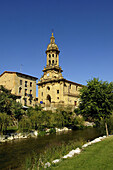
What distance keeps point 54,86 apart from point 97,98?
36.3m

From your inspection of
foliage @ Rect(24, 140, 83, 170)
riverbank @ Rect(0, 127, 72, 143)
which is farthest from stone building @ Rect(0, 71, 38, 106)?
foliage @ Rect(24, 140, 83, 170)

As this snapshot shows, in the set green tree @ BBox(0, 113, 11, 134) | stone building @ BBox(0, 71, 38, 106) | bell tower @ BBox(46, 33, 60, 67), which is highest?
bell tower @ BBox(46, 33, 60, 67)

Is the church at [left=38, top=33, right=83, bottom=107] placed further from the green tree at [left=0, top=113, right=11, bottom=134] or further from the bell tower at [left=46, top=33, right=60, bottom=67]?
the green tree at [left=0, top=113, right=11, bottom=134]

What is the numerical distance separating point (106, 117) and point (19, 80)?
115 feet

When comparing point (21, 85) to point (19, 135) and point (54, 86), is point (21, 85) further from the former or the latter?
point (19, 135)

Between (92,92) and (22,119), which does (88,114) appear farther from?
(22,119)

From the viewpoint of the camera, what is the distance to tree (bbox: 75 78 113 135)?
2236 cm

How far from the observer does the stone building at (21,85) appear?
49.2m

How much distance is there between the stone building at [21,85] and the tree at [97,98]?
30.3 m

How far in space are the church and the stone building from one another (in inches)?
249

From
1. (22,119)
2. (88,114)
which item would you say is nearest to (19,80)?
(22,119)

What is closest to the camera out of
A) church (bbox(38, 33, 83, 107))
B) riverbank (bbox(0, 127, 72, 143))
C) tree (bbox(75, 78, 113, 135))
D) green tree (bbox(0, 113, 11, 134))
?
tree (bbox(75, 78, 113, 135))

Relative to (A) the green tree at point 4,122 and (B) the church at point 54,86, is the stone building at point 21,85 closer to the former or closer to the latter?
(B) the church at point 54,86

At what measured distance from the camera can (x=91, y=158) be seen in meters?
10.4
